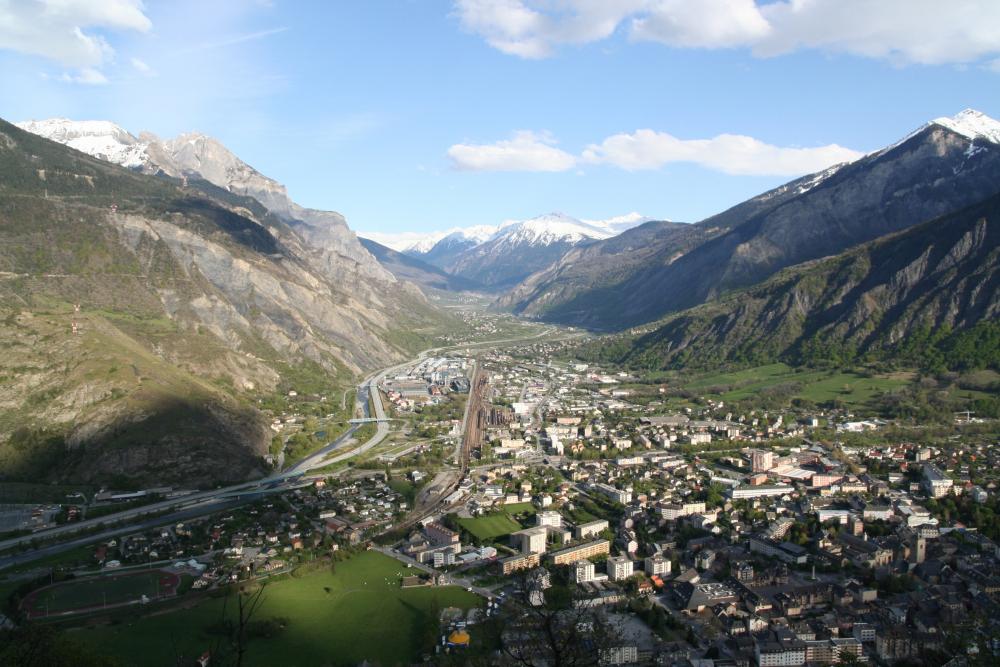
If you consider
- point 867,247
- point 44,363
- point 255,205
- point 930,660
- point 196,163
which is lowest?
point 930,660

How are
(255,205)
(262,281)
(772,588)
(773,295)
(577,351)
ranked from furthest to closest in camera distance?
(255,205) < (577,351) < (773,295) < (262,281) < (772,588)

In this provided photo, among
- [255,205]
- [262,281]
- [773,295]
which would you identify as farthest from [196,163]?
[773,295]

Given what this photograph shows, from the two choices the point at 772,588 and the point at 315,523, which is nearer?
the point at 772,588

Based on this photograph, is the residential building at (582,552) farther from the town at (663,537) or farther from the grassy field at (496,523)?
the grassy field at (496,523)

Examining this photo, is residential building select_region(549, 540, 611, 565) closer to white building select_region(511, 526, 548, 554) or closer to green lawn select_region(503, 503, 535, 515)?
white building select_region(511, 526, 548, 554)

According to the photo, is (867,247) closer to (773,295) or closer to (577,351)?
(773,295)

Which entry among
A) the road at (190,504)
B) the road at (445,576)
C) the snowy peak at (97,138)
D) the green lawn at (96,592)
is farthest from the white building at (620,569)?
the snowy peak at (97,138)

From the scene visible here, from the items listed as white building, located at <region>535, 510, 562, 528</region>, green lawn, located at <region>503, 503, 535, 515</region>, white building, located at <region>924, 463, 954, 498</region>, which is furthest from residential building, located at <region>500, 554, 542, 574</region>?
white building, located at <region>924, 463, 954, 498</region>
